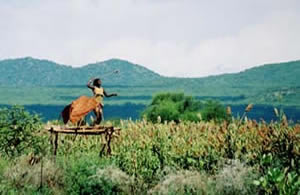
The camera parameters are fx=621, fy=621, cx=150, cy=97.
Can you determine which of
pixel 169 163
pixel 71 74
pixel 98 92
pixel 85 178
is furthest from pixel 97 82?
pixel 71 74

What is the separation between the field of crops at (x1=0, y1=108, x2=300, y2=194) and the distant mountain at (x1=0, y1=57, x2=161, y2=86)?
14225cm

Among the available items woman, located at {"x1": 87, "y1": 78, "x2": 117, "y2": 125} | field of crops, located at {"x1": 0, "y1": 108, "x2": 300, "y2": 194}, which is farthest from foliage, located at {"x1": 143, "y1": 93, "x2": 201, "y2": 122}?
woman, located at {"x1": 87, "y1": 78, "x2": 117, "y2": 125}

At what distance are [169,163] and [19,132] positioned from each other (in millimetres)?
3813

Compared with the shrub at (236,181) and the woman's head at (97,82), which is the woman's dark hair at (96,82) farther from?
the shrub at (236,181)

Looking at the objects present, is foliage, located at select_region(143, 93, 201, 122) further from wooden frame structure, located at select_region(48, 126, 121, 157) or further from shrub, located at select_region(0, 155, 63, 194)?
shrub, located at select_region(0, 155, 63, 194)

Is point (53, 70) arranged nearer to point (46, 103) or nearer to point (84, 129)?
point (46, 103)

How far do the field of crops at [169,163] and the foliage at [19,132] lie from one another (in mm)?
81

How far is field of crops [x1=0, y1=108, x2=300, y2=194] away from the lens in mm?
10508

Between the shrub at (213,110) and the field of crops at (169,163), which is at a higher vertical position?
the field of crops at (169,163)

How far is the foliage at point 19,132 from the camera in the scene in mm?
13703

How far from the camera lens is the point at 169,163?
1192 cm

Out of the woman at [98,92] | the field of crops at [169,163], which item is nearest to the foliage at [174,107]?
the field of crops at [169,163]

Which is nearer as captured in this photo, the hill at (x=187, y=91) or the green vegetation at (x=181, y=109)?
the green vegetation at (x=181, y=109)

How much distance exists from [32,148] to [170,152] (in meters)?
3.45
